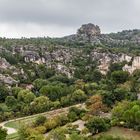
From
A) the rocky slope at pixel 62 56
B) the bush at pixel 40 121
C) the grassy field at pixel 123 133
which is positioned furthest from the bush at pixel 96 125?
the rocky slope at pixel 62 56

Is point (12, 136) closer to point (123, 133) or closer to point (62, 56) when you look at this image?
point (123, 133)

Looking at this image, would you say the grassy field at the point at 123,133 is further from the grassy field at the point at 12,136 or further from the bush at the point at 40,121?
the grassy field at the point at 12,136

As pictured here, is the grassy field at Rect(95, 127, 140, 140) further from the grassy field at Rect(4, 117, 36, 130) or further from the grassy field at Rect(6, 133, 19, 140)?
the grassy field at Rect(4, 117, 36, 130)

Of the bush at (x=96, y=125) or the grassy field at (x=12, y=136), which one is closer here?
the grassy field at (x=12, y=136)

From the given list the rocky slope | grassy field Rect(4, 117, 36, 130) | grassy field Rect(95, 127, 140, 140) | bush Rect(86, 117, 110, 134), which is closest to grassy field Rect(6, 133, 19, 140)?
grassy field Rect(4, 117, 36, 130)

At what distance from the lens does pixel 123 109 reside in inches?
Answer: 3642

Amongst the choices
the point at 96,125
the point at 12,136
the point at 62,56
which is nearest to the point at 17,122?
the point at 12,136

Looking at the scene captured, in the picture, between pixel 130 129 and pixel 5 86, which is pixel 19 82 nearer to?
pixel 5 86

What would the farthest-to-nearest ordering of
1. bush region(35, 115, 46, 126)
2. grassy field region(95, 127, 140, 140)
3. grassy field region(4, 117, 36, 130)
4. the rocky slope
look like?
the rocky slope, grassy field region(4, 117, 36, 130), bush region(35, 115, 46, 126), grassy field region(95, 127, 140, 140)

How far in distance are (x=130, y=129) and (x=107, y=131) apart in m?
4.35

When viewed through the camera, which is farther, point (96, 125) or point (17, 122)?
point (17, 122)

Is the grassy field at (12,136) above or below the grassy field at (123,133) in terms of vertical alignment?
below

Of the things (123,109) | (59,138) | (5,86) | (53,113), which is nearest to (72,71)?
(5,86)

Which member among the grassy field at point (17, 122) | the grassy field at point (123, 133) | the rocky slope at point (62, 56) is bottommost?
the grassy field at point (17, 122)
